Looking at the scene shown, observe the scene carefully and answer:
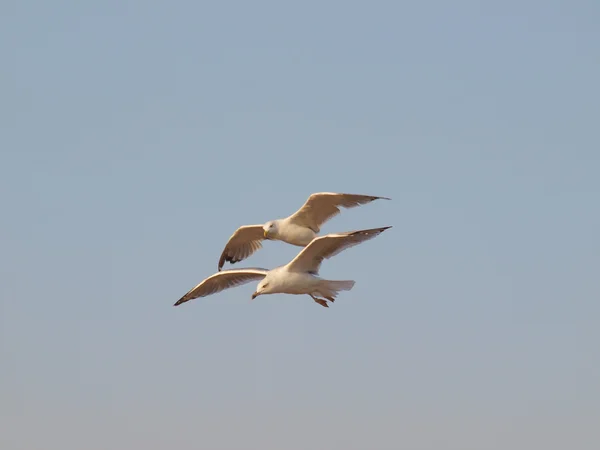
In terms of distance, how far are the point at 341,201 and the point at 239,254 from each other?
11.7ft

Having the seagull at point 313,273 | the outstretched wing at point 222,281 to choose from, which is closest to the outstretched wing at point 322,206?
the outstretched wing at point 222,281

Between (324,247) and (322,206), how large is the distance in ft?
8.05

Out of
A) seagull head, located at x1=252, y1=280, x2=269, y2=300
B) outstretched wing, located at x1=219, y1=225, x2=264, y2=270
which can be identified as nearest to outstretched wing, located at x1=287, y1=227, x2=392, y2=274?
seagull head, located at x1=252, y1=280, x2=269, y2=300

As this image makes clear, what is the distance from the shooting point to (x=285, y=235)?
20625mm

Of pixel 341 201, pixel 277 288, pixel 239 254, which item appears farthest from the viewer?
pixel 239 254

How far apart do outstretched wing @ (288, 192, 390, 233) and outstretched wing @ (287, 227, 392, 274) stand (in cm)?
210

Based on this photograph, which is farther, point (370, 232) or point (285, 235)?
point (285, 235)

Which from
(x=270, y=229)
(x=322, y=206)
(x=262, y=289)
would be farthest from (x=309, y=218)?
(x=262, y=289)

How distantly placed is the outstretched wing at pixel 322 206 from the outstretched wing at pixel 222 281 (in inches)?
56.4

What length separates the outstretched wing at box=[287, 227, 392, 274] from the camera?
1719 centimetres

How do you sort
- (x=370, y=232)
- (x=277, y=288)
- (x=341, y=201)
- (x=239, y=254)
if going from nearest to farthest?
1. (x=370, y=232)
2. (x=277, y=288)
3. (x=341, y=201)
4. (x=239, y=254)

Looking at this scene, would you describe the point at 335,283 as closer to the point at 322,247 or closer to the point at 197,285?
the point at 322,247

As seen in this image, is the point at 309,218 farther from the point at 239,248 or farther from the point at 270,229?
the point at 239,248

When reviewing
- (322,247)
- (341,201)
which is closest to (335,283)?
(322,247)
